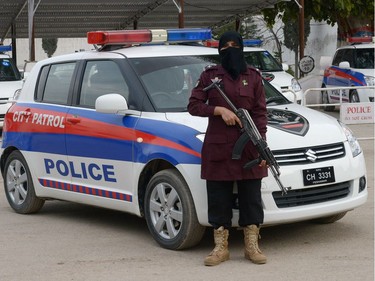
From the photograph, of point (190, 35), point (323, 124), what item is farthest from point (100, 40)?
point (323, 124)

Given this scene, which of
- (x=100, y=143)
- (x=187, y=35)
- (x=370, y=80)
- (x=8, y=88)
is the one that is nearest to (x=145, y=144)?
(x=100, y=143)

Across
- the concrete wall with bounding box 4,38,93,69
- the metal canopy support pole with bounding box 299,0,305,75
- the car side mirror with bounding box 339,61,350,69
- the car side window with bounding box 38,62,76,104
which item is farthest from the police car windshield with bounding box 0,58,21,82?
the concrete wall with bounding box 4,38,93,69

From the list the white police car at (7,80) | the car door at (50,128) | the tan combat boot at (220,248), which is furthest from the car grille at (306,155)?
the white police car at (7,80)

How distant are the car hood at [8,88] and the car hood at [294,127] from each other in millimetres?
12112

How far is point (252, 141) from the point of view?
266 inches

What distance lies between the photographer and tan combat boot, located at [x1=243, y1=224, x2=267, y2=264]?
22.6 ft

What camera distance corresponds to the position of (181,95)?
8.05 metres

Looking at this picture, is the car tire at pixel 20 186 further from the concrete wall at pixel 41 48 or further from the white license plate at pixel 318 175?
the concrete wall at pixel 41 48

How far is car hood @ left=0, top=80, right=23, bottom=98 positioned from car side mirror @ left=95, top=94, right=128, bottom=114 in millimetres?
11819

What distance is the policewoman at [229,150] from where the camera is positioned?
6.84 metres

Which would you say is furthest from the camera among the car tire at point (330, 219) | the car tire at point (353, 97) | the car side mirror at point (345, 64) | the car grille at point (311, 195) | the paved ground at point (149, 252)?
the car side mirror at point (345, 64)

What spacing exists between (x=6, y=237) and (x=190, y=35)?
8.21ft

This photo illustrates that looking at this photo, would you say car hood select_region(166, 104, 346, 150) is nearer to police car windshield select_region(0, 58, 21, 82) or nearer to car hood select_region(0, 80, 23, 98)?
car hood select_region(0, 80, 23, 98)

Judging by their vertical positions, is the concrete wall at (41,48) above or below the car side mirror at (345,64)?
below
